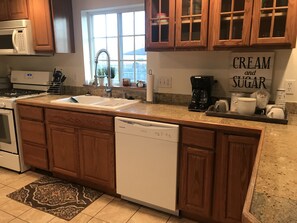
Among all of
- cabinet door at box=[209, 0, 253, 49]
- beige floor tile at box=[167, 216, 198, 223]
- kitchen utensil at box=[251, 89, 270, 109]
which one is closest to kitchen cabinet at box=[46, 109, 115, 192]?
beige floor tile at box=[167, 216, 198, 223]

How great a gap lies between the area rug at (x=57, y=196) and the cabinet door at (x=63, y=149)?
155 mm

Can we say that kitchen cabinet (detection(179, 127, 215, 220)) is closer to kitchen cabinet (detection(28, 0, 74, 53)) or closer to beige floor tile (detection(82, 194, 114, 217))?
beige floor tile (detection(82, 194, 114, 217))

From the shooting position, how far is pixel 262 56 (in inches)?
82.5

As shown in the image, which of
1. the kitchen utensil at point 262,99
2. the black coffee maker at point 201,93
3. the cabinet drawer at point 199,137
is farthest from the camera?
the black coffee maker at point 201,93

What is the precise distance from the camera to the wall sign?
6.88 feet

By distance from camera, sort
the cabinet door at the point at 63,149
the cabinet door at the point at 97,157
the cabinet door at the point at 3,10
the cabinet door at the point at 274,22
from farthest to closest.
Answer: the cabinet door at the point at 3,10 → the cabinet door at the point at 63,149 → the cabinet door at the point at 97,157 → the cabinet door at the point at 274,22

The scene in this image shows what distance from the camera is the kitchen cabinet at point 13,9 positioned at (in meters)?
2.86

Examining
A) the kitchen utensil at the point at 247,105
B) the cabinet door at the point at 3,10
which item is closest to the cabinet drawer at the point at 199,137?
the kitchen utensil at the point at 247,105

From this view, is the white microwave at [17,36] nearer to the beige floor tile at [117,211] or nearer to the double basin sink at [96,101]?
the double basin sink at [96,101]

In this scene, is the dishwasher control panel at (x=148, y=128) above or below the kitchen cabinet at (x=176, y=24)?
below

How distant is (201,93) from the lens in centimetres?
220

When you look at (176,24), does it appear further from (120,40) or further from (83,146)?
(83,146)

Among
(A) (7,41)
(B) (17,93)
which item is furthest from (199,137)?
(A) (7,41)

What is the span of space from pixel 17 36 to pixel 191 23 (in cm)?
209
